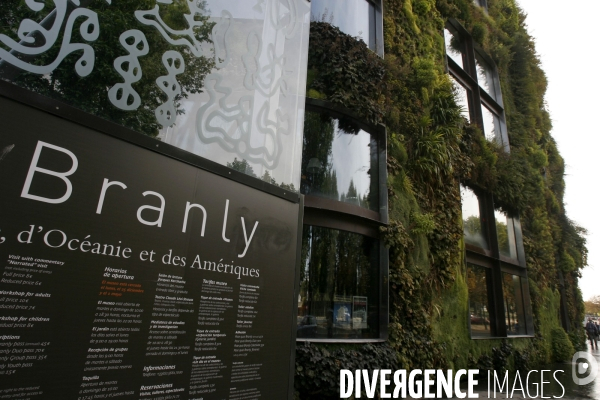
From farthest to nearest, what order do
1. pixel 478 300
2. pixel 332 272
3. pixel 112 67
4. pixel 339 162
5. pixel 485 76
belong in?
pixel 485 76, pixel 478 300, pixel 339 162, pixel 332 272, pixel 112 67

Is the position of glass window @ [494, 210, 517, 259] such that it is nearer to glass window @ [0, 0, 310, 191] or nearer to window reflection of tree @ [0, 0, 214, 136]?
glass window @ [0, 0, 310, 191]

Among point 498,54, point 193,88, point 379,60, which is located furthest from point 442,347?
point 498,54

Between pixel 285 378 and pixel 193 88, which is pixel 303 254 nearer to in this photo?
pixel 285 378

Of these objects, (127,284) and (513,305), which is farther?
(513,305)

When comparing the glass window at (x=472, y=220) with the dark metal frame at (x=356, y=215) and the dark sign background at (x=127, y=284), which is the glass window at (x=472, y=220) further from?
the dark sign background at (x=127, y=284)

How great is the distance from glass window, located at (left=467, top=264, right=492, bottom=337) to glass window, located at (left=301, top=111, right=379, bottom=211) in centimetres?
471

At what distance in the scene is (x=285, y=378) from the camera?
3.20 m

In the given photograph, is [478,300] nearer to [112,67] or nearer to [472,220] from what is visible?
[472,220]

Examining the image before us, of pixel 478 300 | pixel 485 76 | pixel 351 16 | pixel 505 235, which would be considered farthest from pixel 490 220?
pixel 351 16

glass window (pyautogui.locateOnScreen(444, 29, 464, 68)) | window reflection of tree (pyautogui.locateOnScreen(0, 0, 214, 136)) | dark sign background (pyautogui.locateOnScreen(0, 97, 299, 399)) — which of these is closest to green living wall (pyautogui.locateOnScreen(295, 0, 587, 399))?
glass window (pyautogui.locateOnScreen(444, 29, 464, 68))

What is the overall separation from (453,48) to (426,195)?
8.22 m

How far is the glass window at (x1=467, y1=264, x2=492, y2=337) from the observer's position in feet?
33.3

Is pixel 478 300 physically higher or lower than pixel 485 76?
lower

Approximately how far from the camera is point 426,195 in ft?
30.6
